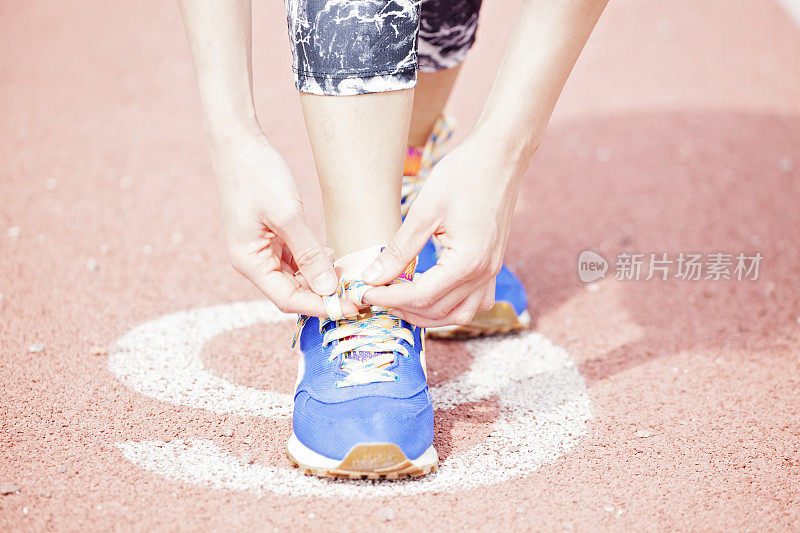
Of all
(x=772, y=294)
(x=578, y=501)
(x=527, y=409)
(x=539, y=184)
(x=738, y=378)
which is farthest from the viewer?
(x=539, y=184)

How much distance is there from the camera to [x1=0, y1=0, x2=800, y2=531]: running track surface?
111cm

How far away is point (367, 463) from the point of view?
1095 millimetres

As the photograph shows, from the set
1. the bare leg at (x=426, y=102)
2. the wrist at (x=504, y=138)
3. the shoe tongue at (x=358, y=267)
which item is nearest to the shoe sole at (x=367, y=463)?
the shoe tongue at (x=358, y=267)

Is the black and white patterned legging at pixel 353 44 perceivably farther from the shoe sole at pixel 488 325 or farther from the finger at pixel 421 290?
the shoe sole at pixel 488 325

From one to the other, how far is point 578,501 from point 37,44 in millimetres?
3059

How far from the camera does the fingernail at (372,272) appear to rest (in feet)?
3.65

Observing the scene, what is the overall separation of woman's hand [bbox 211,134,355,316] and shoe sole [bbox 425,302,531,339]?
52 cm

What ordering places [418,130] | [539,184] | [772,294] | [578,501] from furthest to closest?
[539,184] → [772,294] → [418,130] → [578,501]

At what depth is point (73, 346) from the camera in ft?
4.94

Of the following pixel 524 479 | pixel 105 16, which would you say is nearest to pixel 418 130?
pixel 524 479

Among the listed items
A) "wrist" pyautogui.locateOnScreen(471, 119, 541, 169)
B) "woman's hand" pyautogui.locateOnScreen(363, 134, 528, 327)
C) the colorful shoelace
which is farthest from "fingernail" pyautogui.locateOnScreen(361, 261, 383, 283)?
the colorful shoelace

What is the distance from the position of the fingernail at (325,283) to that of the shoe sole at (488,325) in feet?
1.66

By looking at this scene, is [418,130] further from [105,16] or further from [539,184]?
[105,16]

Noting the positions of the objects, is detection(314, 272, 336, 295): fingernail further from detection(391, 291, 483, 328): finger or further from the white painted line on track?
the white painted line on track
